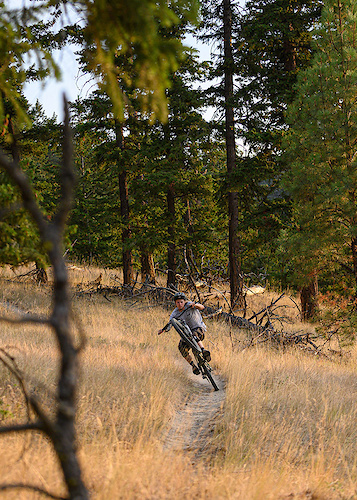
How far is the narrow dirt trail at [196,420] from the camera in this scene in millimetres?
5280

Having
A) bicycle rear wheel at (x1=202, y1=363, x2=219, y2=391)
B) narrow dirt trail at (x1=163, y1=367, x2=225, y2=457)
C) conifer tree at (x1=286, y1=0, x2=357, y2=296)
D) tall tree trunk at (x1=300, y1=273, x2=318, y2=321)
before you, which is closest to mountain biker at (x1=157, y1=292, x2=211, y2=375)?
bicycle rear wheel at (x1=202, y1=363, x2=219, y2=391)

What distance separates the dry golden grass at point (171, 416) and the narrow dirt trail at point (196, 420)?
0.43 feet

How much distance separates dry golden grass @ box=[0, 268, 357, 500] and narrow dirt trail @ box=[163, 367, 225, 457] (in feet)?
0.43

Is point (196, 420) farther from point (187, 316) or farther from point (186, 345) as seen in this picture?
point (187, 316)

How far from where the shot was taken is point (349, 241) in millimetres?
11117

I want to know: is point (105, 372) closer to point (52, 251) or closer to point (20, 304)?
point (52, 251)

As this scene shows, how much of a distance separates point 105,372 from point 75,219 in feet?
64.1

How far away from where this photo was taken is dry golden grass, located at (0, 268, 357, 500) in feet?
11.8

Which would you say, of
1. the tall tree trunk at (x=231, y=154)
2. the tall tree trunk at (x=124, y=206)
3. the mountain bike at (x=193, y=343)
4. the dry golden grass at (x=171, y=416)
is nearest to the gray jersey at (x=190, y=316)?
the mountain bike at (x=193, y=343)

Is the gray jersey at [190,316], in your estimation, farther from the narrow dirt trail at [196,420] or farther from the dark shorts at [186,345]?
the narrow dirt trail at [196,420]

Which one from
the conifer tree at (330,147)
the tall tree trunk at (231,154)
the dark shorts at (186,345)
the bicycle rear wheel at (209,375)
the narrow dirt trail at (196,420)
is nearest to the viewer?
the narrow dirt trail at (196,420)

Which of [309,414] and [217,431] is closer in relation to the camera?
[217,431]

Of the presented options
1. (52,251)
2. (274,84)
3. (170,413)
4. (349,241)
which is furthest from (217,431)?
(274,84)

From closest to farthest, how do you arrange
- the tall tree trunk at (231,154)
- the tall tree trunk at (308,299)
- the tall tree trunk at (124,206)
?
the tall tree trunk at (231,154) → the tall tree trunk at (308,299) → the tall tree trunk at (124,206)
